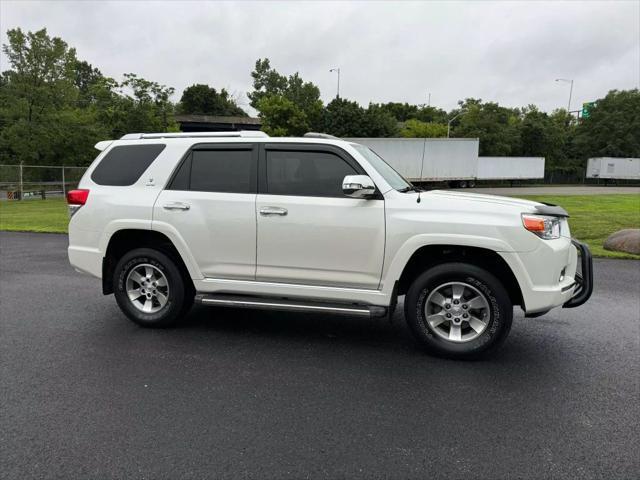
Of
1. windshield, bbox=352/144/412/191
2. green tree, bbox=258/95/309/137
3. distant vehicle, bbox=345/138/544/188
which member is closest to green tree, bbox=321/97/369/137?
green tree, bbox=258/95/309/137

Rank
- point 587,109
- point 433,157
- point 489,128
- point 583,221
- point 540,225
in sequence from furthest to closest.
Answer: point 587,109, point 489,128, point 433,157, point 583,221, point 540,225

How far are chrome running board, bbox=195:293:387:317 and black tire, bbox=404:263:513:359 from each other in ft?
1.05

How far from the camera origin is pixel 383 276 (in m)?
4.39

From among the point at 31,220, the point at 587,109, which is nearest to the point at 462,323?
the point at 31,220

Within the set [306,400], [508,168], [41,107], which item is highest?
[41,107]

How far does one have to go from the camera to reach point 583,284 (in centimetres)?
444

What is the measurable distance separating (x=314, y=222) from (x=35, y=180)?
1089 inches

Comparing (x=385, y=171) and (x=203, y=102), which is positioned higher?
(x=203, y=102)

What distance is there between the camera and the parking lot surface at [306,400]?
9.25 ft

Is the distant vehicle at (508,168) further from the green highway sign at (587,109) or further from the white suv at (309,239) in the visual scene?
the white suv at (309,239)

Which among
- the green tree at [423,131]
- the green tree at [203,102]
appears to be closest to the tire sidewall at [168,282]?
the green tree at [423,131]

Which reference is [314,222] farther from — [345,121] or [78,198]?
[345,121]

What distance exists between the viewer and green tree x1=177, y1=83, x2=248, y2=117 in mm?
92438

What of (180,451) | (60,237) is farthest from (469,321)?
(60,237)
